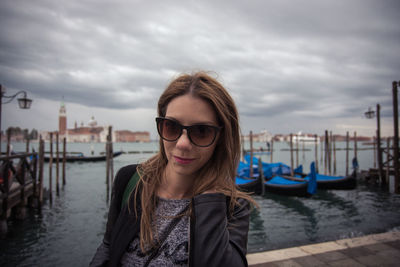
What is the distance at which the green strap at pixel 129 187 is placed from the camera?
Result: 100 centimetres

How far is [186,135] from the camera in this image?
0.95 metres

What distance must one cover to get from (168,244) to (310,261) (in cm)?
257

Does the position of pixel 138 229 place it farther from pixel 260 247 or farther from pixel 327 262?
pixel 260 247

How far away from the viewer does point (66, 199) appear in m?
11.4

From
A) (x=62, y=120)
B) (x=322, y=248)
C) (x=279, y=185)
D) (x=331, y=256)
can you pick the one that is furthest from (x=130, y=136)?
(x=331, y=256)

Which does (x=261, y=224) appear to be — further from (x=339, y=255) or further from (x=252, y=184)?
(x=339, y=255)

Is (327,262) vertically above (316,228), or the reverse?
(327,262)

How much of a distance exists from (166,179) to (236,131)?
378 mm

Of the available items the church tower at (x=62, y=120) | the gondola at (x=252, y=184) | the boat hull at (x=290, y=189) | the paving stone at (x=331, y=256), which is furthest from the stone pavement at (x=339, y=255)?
the church tower at (x=62, y=120)

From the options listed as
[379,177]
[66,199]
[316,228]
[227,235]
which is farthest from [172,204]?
[379,177]

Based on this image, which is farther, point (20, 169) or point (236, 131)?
point (20, 169)

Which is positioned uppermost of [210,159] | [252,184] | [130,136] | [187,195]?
[130,136]

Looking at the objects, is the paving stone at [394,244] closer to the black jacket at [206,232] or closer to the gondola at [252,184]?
the black jacket at [206,232]

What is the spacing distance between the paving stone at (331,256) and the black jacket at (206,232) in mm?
2513
